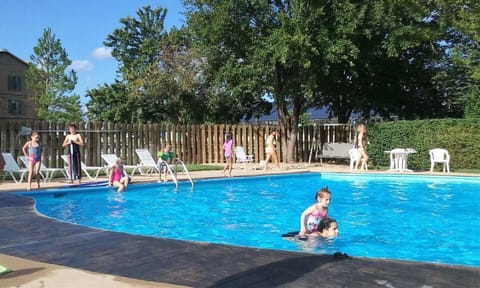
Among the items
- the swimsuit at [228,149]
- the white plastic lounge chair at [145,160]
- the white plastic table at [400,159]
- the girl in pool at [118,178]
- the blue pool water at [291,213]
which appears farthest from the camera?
the white plastic table at [400,159]

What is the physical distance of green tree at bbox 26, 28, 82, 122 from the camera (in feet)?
151

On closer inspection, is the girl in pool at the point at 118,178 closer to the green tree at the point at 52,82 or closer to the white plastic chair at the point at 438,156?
the white plastic chair at the point at 438,156

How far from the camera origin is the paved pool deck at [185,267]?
433 centimetres

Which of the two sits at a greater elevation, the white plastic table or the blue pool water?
the white plastic table

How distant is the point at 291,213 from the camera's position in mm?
10695

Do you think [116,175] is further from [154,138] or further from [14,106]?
[14,106]

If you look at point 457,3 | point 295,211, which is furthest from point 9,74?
point 295,211

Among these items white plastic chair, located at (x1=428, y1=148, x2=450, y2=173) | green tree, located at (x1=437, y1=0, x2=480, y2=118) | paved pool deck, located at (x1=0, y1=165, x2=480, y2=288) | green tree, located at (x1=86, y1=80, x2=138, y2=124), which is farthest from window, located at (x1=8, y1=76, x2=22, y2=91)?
paved pool deck, located at (x1=0, y1=165, x2=480, y2=288)

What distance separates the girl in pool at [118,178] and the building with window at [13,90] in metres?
49.0

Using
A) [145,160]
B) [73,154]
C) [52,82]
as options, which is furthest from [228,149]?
[52,82]

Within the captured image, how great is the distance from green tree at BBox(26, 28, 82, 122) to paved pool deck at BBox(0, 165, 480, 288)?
41.4 meters

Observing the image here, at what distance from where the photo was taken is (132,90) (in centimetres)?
3453

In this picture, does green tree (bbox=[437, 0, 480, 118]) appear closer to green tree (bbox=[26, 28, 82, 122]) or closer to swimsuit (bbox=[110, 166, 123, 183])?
swimsuit (bbox=[110, 166, 123, 183])

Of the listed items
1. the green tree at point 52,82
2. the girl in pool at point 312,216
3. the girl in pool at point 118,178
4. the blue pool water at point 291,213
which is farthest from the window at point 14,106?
the girl in pool at point 312,216
